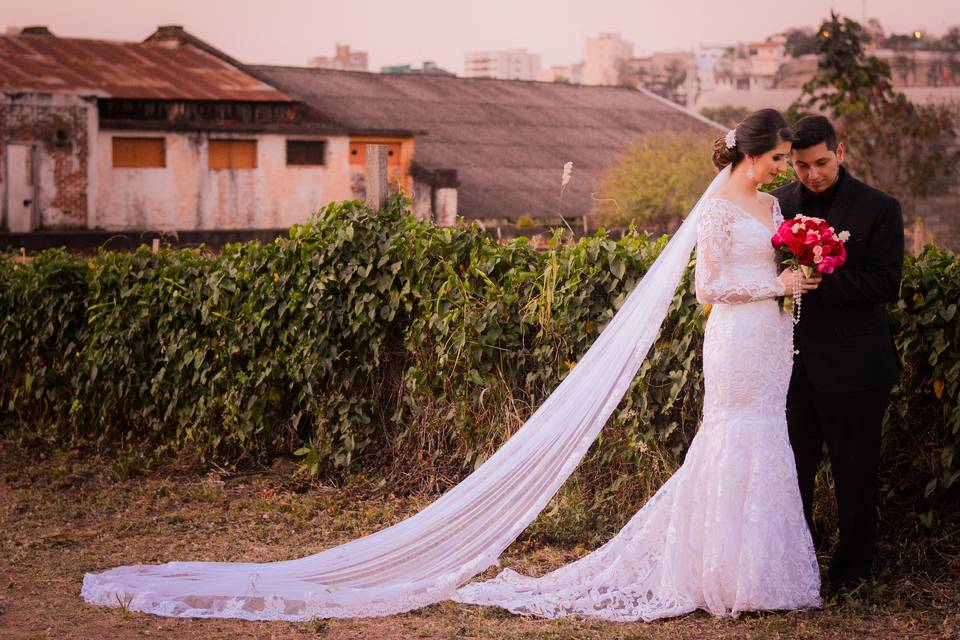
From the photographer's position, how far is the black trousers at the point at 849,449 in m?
5.14

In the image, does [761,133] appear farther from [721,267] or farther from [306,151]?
[306,151]

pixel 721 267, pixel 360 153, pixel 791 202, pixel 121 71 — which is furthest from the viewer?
pixel 360 153

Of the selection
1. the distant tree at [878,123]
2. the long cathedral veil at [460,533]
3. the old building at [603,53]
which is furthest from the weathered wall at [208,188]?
the old building at [603,53]

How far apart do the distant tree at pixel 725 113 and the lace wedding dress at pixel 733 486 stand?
4976 cm

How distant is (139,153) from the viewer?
28703mm

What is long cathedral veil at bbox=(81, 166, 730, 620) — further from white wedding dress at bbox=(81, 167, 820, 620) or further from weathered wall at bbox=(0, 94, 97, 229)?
weathered wall at bbox=(0, 94, 97, 229)

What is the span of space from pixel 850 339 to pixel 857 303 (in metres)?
0.17

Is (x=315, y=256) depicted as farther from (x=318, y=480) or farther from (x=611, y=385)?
(x=611, y=385)

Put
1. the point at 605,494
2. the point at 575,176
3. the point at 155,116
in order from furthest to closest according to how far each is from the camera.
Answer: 1. the point at 575,176
2. the point at 155,116
3. the point at 605,494

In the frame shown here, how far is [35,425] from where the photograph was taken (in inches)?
377

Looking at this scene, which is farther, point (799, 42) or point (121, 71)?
point (799, 42)

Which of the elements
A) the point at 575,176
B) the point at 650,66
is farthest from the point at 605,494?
the point at 650,66

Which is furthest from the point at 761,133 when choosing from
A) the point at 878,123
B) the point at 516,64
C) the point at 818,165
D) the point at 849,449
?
the point at 516,64

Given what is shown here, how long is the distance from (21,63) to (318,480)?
25.2 m
